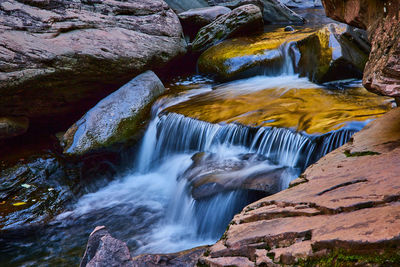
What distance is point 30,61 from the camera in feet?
22.6

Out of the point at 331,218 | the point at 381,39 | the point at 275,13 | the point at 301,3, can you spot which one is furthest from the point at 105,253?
the point at 301,3

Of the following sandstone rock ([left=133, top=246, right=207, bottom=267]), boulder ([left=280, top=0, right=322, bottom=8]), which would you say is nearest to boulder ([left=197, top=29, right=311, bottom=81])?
sandstone rock ([left=133, top=246, right=207, bottom=267])

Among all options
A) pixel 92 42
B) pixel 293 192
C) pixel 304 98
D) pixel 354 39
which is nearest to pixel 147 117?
pixel 92 42

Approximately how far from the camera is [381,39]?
2.81 metres

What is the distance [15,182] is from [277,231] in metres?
5.83

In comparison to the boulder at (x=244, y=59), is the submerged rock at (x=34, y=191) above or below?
below

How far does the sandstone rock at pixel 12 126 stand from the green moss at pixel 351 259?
712 cm

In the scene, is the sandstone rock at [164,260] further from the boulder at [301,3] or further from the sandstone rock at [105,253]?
the boulder at [301,3]

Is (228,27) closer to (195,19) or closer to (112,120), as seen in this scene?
(195,19)

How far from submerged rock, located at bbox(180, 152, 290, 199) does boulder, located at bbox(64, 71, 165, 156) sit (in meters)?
2.20

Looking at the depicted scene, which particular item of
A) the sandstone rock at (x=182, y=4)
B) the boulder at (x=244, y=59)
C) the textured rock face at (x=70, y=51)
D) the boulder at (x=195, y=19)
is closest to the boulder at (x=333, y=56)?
the boulder at (x=244, y=59)

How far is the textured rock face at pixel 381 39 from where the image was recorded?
247 cm

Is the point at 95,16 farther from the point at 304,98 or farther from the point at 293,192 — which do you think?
the point at 293,192

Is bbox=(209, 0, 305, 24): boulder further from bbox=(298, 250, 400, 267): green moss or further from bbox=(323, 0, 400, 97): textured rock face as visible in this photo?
bbox=(298, 250, 400, 267): green moss
